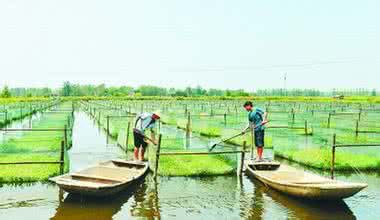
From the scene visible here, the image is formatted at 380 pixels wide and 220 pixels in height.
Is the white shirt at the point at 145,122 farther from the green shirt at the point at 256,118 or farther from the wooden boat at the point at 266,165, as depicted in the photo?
the wooden boat at the point at 266,165

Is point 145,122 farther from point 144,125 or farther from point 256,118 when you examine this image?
point 256,118

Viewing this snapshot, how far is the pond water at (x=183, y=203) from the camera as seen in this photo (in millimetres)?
8672

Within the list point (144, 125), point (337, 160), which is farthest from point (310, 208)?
point (337, 160)

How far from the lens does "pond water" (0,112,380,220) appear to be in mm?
8672

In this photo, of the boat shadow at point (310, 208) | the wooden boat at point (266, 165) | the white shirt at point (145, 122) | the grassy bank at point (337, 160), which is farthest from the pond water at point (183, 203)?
the grassy bank at point (337, 160)

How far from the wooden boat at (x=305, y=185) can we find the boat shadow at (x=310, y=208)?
0.63 ft

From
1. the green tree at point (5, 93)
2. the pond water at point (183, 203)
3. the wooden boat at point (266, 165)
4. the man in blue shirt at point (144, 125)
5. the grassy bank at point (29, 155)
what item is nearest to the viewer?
the pond water at point (183, 203)

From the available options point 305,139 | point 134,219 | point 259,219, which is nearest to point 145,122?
point 134,219

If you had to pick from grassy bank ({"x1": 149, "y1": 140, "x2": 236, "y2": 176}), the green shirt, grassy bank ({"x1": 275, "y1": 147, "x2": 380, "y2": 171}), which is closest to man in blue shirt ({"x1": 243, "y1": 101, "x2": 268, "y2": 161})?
the green shirt

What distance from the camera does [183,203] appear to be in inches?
378

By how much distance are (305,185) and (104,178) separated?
4.39 metres

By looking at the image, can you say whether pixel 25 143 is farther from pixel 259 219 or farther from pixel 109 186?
pixel 259 219

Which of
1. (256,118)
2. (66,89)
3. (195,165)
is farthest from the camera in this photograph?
(66,89)

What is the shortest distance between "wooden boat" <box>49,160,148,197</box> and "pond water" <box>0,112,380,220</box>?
376mm
